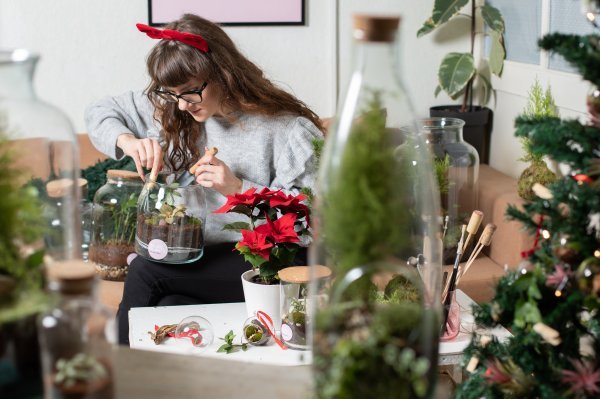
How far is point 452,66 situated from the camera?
12.0 ft

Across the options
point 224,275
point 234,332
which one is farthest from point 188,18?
point 234,332

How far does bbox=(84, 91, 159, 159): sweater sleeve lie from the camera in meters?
2.88

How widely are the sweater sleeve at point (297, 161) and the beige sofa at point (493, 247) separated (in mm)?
594

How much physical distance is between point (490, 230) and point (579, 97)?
3.98ft

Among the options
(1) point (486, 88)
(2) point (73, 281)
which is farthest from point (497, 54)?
(2) point (73, 281)

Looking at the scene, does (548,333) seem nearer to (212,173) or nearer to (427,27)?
(212,173)

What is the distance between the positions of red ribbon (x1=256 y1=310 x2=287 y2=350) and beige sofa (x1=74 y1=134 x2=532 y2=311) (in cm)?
86

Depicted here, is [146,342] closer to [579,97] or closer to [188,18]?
[188,18]

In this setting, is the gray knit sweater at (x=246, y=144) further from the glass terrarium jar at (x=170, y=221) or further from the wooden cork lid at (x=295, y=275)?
the wooden cork lid at (x=295, y=275)

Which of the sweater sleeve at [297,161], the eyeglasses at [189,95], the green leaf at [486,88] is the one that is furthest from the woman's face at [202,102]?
the green leaf at [486,88]

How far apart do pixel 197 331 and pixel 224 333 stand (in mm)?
107

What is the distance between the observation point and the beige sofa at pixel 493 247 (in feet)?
9.29

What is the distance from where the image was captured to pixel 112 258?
2.85 m

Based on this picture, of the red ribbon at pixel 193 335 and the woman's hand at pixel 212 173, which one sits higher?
the woman's hand at pixel 212 173
